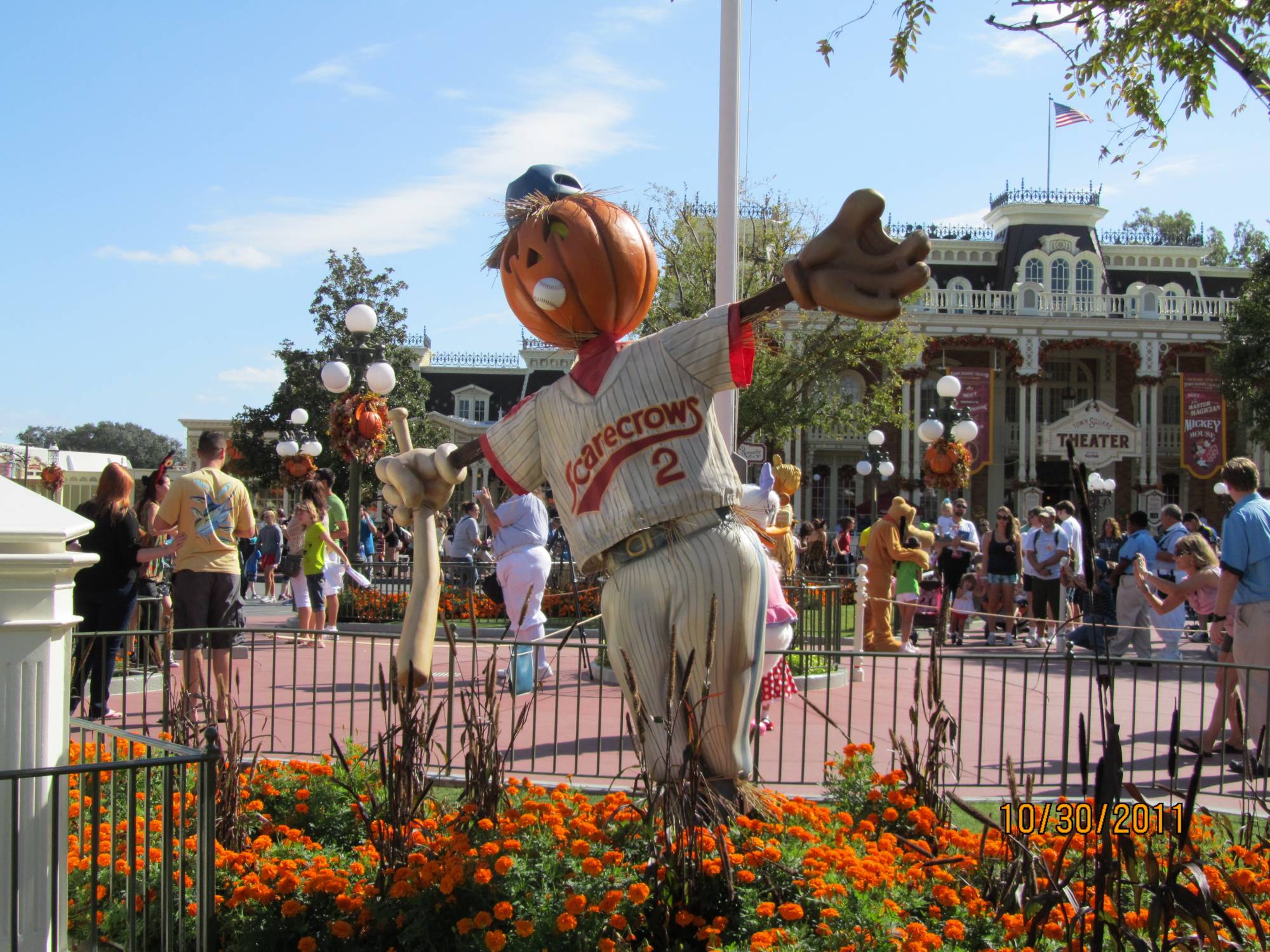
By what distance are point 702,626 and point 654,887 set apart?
0.96 m

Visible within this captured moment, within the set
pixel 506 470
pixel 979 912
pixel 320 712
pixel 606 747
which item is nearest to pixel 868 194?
pixel 506 470

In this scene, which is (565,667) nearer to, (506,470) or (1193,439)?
(506,470)

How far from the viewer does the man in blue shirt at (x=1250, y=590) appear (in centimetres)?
673

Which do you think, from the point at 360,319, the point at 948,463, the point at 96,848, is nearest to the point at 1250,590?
the point at 96,848

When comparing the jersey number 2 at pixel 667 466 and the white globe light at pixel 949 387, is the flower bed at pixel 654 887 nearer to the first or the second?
the jersey number 2 at pixel 667 466

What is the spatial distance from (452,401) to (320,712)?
36.4 metres

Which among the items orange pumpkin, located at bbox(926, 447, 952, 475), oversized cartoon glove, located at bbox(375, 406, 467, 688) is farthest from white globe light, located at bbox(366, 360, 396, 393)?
orange pumpkin, located at bbox(926, 447, 952, 475)

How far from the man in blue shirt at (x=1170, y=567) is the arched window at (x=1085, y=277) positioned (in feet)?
94.0

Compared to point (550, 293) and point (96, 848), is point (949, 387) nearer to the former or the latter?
point (550, 293)

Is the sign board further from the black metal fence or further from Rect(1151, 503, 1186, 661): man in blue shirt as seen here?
the black metal fence

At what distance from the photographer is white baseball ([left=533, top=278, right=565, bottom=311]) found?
4324 mm

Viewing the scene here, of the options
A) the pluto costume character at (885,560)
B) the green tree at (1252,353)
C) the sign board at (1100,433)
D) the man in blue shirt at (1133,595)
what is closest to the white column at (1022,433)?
the sign board at (1100,433)

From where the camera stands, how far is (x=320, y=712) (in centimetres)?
831
